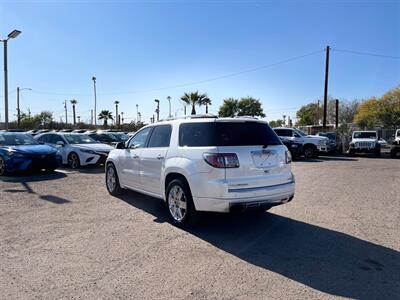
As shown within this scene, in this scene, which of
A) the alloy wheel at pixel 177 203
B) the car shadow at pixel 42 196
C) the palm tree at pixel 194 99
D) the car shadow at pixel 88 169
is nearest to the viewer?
the alloy wheel at pixel 177 203

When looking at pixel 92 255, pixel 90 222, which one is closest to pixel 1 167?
pixel 90 222

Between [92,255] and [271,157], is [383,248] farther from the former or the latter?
[92,255]

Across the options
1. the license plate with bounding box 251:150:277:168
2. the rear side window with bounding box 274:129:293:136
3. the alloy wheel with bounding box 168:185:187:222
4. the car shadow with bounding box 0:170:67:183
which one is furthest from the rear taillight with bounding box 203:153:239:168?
the rear side window with bounding box 274:129:293:136

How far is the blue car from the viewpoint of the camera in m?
11.6

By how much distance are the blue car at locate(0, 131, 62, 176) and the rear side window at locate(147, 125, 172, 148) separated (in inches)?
265

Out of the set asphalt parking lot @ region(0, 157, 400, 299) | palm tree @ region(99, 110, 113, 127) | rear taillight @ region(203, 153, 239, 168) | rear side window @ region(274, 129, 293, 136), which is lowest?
asphalt parking lot @ region(0, 157, 400, 299)

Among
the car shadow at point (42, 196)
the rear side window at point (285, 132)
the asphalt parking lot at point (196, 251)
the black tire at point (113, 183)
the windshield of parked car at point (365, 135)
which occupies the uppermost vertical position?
the rear side window at point (285, 132)

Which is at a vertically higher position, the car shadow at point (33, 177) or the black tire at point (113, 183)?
the black tire at point (113, 183)

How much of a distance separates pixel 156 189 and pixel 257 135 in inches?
86.0

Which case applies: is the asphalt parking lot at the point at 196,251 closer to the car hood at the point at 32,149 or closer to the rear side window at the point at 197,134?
the rear side window at the point at 197,134

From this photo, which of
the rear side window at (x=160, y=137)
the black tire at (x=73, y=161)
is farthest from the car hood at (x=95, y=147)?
the rear side window at (x=160, y=137)

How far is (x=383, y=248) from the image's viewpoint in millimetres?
4789

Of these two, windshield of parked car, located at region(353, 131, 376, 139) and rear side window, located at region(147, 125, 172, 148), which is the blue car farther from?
windshield of parked car, located at region(353, 131, 376, 139)

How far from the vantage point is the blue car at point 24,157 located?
456 inches
